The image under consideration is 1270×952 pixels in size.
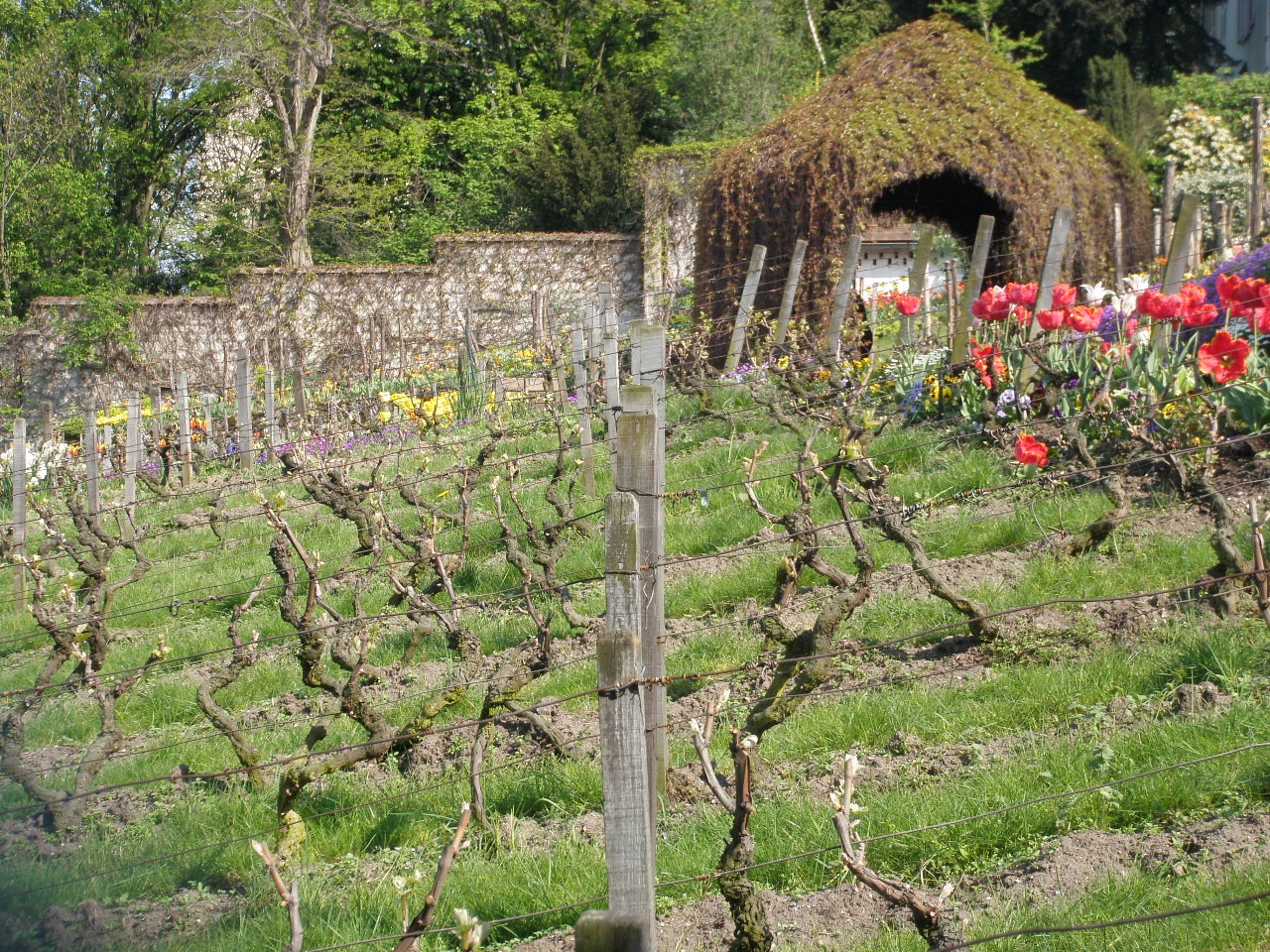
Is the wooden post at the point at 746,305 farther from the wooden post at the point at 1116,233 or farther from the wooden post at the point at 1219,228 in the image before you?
the wooden post at the point at 1219,228

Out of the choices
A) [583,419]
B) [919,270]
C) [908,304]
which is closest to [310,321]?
[919,270]

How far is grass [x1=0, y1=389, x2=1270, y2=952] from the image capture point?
3518 millimetres

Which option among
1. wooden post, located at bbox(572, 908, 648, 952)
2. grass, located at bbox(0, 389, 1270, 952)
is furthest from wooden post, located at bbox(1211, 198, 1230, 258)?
wooden post, located at bbox(572, 908, 648, 952)

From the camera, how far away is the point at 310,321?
19281 millimetres

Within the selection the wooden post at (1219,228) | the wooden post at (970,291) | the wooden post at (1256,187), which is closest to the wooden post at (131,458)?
the wooden post at (970,291)

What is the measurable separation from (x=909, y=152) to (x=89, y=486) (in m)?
8.43

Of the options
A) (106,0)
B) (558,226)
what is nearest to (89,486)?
(558,226)

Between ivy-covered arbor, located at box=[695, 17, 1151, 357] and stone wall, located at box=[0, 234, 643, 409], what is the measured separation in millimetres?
4716

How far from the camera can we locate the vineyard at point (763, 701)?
324cm

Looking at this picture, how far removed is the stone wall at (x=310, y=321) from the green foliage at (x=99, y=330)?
4.0 inches

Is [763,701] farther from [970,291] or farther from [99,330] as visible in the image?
[99,330]

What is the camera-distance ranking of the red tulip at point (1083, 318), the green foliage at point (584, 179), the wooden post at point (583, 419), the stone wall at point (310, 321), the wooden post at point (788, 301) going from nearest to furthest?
1. the red tulip at point (1083, 318)
2. the wooden post at point (583, 419)
3. the wooden post at point (788, 301)
4. the stone wall at point (310, 321)
5. the green foliage at point (584, 179)

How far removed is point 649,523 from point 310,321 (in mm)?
16794

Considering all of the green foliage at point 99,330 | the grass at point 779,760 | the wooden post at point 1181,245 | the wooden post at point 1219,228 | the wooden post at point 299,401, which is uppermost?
the wooden post at point 1219,228
